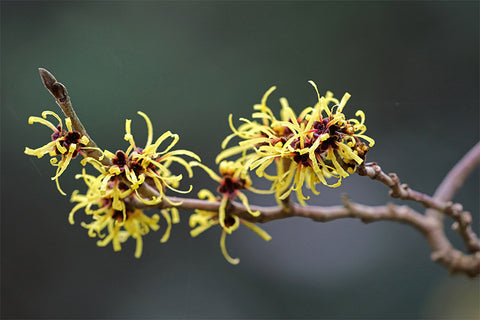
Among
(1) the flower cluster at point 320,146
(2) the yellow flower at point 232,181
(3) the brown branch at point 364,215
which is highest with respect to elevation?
(1) the flower cluster at point 320,146

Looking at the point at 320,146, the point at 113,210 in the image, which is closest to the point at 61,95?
the point at 113,210

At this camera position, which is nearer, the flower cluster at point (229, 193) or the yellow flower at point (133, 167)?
the yellow flower at point (133, 167)

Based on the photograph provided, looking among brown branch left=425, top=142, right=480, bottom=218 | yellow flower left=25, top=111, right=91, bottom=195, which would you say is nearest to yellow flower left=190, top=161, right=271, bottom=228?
yellow flower left=25, top=111, right=91, bottom=195

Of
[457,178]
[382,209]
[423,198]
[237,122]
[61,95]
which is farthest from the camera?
[237,122]

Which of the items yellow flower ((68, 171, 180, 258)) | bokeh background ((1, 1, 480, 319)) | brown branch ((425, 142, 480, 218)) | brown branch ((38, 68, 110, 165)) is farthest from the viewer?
bokeh background ((1, 1, 480, 319))

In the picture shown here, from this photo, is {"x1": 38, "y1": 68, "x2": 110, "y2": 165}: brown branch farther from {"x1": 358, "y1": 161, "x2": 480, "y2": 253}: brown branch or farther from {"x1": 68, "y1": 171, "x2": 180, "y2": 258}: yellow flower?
{"x1": 358, "y1": 161, "x2": 480, "y2": 253}: brown branch

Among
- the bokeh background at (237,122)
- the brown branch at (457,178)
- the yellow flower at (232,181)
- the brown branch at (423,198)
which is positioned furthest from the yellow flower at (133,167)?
the bokeh background at (237,122)

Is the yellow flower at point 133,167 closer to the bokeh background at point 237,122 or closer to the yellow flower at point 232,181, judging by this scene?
the yellow flower at point 232,181

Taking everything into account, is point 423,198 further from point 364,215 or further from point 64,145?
point 64,145

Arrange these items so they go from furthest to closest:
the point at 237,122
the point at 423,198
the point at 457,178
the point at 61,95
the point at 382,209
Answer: the point at 237,122, the point at 457,178, the point at 382,209, the point at 423,198, the point at 61,95

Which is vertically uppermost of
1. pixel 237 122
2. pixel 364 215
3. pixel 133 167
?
pixel 237 122
